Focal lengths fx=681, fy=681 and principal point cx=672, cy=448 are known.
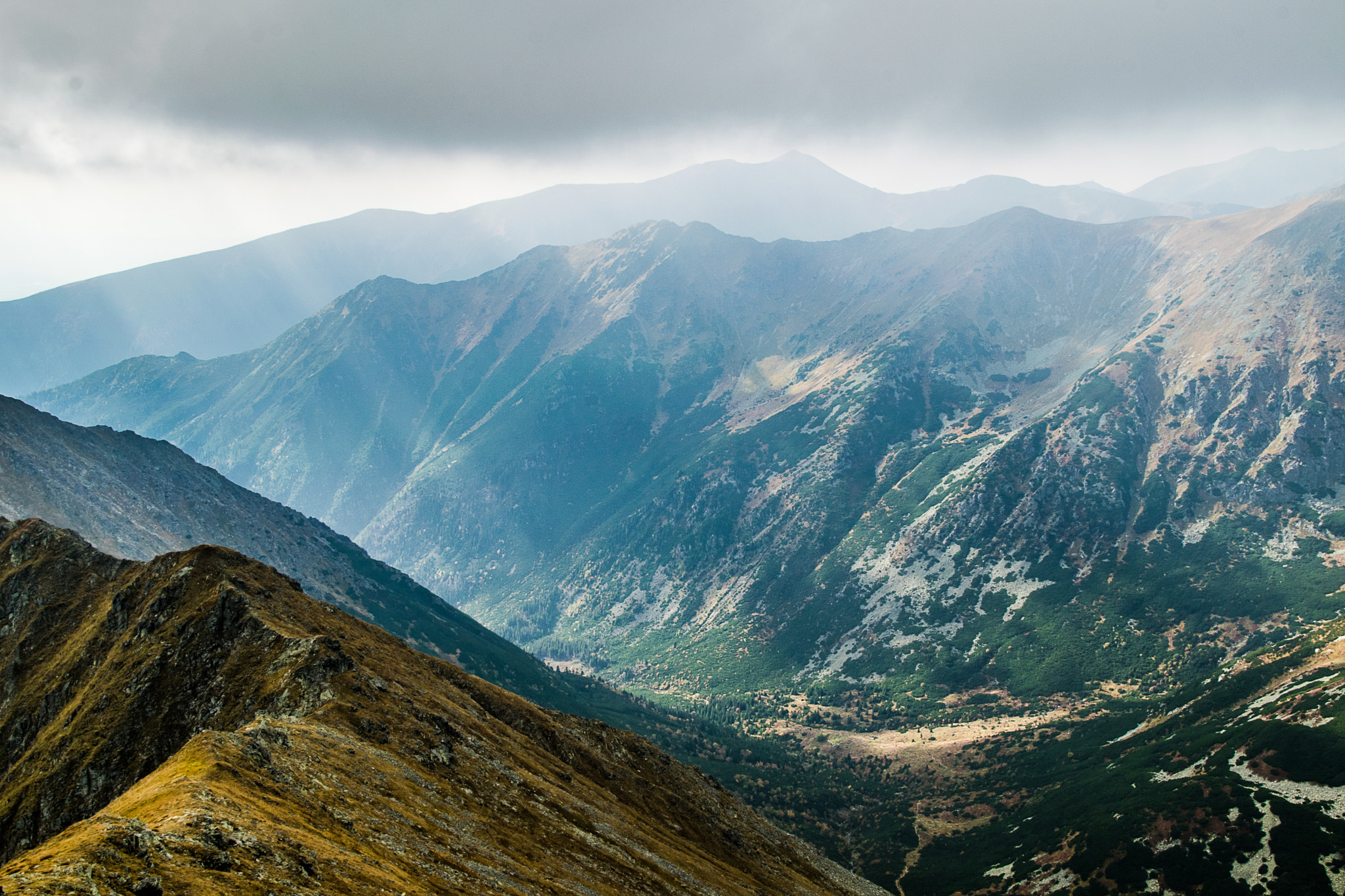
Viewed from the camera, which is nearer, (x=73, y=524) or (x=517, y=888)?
(x=517, y=888)

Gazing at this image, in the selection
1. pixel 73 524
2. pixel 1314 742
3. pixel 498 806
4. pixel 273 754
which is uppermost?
pixel 73 524

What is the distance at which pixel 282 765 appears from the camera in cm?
6059

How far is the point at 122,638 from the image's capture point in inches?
3900

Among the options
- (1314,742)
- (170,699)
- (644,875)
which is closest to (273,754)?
(170,699)

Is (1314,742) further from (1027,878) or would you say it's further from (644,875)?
(644,875)

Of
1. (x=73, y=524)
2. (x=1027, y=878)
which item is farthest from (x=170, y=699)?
(x=1027, y=878)

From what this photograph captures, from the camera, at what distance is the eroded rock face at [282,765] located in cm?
4419

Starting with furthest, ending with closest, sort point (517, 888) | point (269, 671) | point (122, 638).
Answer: point (122, 638) → point (269, 671) → point (517, 888)

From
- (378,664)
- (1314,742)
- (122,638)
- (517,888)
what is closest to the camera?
(517,888)

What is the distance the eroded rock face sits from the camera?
44188 mm

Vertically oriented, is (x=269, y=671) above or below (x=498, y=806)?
above

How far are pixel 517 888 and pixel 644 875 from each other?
89.8 feet

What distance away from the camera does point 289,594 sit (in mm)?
116375

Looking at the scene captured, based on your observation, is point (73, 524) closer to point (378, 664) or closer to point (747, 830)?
point (378, 664)
